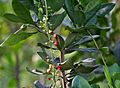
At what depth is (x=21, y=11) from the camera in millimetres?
910

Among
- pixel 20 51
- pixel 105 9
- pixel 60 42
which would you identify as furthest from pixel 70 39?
pixel 20 51

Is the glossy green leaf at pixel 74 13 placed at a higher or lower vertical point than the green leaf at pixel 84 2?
lower

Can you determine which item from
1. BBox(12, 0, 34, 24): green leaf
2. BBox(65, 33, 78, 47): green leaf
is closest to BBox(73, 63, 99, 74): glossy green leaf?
BBox(65, 33, 78, 47): green leaf

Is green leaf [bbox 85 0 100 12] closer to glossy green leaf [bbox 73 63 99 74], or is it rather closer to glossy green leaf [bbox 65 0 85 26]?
glossy green leaf [bbox 65 0 85 26]

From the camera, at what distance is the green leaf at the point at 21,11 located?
35.5 inches

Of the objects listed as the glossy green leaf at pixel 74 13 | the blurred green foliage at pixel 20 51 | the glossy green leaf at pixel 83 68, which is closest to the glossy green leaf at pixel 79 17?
the glossy green leaf at pixel 74 13

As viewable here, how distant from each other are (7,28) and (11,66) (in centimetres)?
31

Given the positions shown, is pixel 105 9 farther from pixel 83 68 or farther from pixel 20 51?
pixel 20 51

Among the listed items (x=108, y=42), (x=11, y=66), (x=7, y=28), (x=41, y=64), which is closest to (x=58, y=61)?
(x=108, y=42)

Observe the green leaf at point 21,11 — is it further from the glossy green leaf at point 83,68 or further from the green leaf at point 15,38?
the glossy green leaf at point 83,68

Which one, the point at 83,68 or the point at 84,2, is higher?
the point at 84,2

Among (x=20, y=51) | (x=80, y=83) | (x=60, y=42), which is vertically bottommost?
(x=80, y=83)

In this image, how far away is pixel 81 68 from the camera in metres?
0.96

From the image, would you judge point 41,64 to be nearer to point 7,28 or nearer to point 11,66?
point 11,66
